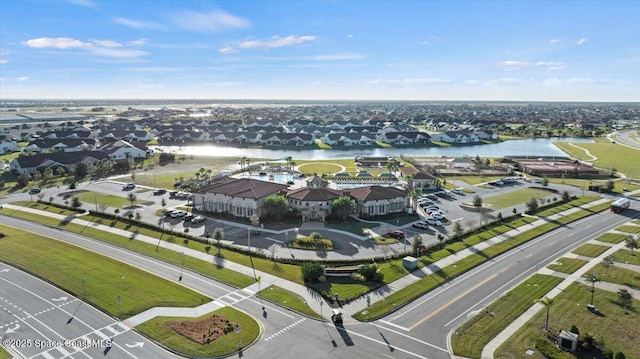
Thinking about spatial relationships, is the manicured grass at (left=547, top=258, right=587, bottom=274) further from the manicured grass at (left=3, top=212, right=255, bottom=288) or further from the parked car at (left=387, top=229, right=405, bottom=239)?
the manicured grass at (left=3, top=212, right=255, bottom=288)

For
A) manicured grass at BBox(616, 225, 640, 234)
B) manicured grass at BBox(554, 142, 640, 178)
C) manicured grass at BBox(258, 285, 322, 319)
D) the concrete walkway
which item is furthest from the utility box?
manicured grass at BBox(554, 142, 640, 178)

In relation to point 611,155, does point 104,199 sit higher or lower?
lower

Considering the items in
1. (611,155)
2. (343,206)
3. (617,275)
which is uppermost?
(343,206)

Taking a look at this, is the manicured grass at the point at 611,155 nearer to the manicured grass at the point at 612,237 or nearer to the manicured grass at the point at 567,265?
the manicured grass at the point at 612,237

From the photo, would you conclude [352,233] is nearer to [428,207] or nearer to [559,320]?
[428,207]

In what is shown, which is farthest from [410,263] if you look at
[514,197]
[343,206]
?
[514,197]

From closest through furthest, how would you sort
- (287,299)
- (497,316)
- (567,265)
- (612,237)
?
(497,316)
(287,299)
(567,265)
(612,237)

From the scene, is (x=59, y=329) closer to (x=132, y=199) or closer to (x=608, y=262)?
(x=132, y=199)
